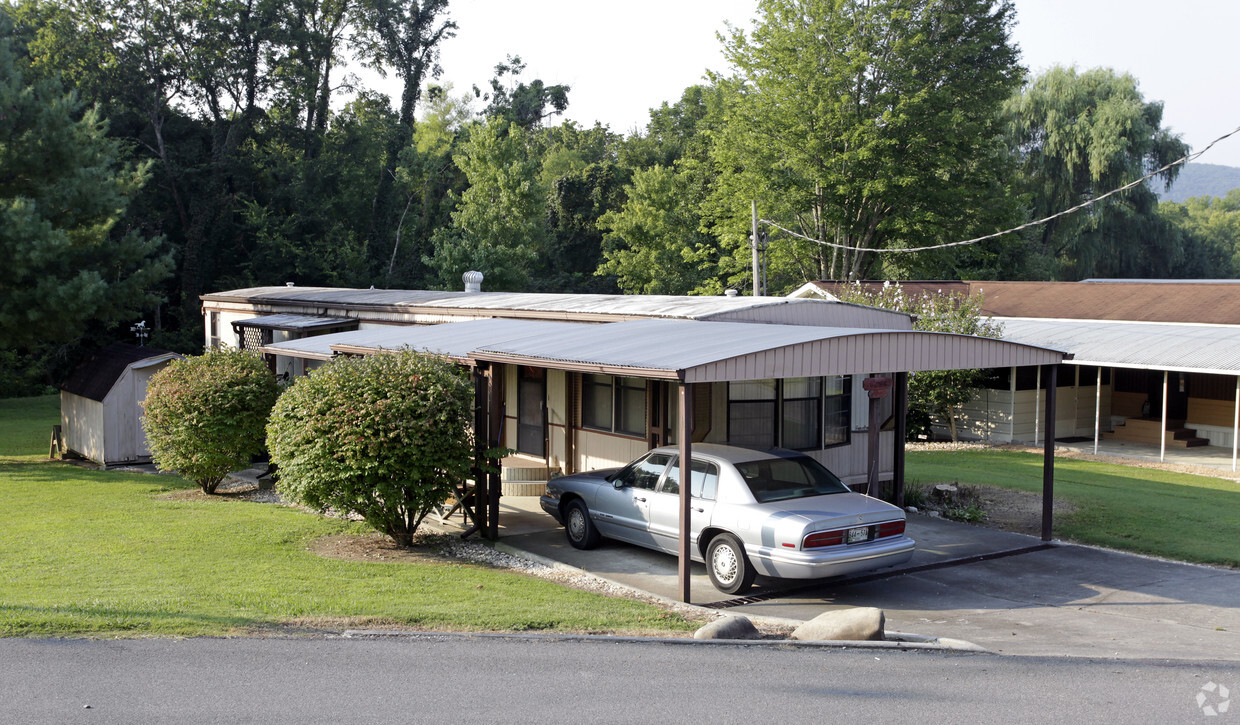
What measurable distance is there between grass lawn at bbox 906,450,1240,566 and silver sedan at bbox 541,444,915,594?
4.76 m

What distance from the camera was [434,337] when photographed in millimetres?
15609

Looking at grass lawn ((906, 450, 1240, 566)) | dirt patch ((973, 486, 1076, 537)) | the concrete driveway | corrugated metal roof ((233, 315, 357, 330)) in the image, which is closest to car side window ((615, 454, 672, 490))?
the concrete driveway

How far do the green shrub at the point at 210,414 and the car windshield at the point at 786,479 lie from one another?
9.24 meters

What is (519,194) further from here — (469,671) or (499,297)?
(469,671)

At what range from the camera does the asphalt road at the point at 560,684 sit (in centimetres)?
630

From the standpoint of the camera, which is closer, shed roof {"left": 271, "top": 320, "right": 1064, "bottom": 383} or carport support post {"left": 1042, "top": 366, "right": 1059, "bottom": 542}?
shed roof {"left": 271, "top": 320, "right": 1064, "bottom": 383}

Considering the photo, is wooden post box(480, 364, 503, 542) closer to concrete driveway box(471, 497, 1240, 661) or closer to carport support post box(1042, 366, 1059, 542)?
concrete driveway box(471, 497, 1240, 661)

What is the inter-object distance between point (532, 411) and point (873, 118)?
2304 cm

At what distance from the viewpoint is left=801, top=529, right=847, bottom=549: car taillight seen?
371 inches

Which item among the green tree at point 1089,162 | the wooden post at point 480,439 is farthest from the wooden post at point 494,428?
the green tree at point 1089,162

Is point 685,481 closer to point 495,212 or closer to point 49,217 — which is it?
point 49,217

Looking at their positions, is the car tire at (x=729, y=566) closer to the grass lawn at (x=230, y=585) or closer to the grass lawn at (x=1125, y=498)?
the grass lawn at (x=230, y=585)

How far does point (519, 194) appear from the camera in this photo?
131 ft

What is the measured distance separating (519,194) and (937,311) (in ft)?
67.4
